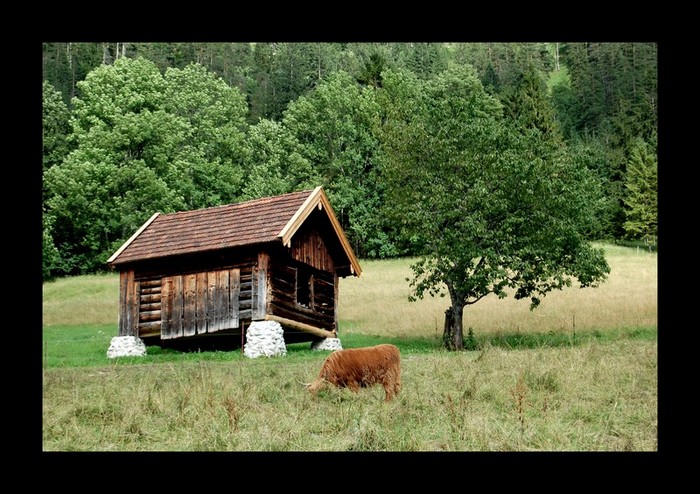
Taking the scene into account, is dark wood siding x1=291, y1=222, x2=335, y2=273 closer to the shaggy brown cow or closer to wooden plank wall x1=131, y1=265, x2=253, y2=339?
wooden plank wall x1=131, y1=265, x2=253, y2=339

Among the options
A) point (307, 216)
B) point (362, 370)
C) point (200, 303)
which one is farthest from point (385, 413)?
point (200, 303)

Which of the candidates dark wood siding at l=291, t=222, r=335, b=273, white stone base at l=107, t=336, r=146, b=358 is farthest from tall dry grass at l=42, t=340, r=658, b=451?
dark wood siding at l=291, t=222, r=335, b=273

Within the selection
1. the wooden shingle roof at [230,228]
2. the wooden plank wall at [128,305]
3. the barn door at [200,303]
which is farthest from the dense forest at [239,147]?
the wooden plank wall at [128,305]

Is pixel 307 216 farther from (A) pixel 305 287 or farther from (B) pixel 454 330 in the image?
(B) pixel 454 330

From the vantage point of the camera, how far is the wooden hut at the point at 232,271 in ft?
78.6

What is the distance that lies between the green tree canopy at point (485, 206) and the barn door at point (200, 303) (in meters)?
5.64

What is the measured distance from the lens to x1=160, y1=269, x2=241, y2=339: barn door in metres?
24.3

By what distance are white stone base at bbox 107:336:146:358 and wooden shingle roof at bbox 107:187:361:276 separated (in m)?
2.36

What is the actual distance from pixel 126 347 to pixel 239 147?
31.6m

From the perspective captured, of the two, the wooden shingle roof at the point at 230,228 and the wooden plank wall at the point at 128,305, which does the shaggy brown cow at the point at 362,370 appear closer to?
the wooden shingle roof at the point at 230,228

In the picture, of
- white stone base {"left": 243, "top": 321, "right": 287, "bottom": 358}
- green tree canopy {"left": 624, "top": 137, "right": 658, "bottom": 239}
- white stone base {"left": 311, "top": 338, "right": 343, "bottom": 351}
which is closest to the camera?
white stone base {"left": 243, "top": 321, "right": 287, "bottom": 358}
